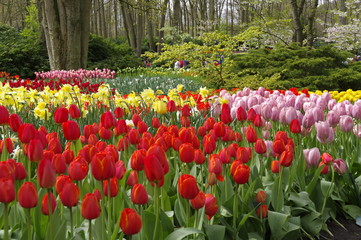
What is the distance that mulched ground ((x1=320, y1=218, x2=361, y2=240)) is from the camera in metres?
2.13

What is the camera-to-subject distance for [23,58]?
51.1ft

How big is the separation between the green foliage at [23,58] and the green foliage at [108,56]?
6.40ft

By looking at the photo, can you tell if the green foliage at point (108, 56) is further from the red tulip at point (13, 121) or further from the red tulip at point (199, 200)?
the red tulip at point (199, 200)

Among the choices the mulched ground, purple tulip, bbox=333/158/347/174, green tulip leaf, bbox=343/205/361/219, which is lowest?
the mulched ground

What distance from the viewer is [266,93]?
13.6 ft

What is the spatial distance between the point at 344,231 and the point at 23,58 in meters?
15.4

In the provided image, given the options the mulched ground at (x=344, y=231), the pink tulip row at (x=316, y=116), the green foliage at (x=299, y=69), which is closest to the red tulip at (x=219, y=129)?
the pink tulip row at (x=316, y=116)

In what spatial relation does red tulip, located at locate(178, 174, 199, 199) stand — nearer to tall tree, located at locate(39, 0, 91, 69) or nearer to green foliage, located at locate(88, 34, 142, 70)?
tall tree, located at locate(39, 0, 91, 69)

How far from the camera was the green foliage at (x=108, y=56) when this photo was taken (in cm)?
1620

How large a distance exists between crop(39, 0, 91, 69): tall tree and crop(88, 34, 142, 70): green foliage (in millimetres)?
3716

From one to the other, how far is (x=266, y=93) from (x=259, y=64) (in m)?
4.81

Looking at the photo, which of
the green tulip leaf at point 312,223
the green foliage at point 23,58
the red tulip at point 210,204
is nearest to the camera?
the red tulip at point 210,204

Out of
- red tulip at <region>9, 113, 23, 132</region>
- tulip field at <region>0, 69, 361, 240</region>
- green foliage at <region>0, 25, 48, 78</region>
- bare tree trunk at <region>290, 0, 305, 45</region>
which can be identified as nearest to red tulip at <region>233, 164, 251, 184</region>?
tulip field at <region>0, 69, 361, 240</region>

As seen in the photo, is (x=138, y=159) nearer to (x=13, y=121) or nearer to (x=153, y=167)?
(x=153, y=167)
